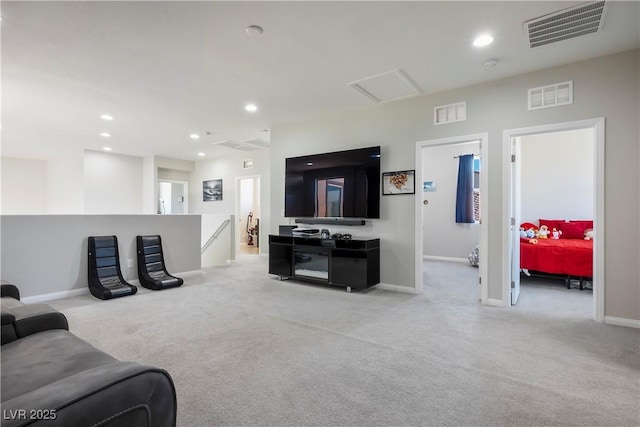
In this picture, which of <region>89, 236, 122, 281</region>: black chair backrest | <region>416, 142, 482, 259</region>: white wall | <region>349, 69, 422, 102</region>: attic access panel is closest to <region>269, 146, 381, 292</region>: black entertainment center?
<region>349, 69, 422, 102</region>: attic access panel

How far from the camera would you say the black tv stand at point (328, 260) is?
14.9ft

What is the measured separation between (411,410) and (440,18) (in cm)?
301

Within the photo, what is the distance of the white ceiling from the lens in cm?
260

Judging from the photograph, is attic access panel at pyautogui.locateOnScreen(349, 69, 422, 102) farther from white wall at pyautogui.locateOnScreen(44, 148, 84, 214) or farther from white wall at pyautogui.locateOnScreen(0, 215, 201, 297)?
white wall at pyautogui.locateOnScreen(44, 148, 84, 214)

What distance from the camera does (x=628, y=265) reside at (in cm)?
325

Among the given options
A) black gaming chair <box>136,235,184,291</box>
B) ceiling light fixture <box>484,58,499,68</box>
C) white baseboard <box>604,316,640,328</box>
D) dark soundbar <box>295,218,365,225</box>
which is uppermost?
ceiling light fixture <box>484,58,499,68</box>

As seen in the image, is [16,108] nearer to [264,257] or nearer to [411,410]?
[264,257]

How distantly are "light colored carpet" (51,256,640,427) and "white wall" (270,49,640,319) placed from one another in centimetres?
57

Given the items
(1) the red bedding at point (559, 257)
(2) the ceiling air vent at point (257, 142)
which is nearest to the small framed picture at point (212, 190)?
(2) the ceiling air vent at point (257, 142)

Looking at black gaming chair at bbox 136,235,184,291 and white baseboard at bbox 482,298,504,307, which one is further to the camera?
black gaming chair at bbox 136,235,184,291

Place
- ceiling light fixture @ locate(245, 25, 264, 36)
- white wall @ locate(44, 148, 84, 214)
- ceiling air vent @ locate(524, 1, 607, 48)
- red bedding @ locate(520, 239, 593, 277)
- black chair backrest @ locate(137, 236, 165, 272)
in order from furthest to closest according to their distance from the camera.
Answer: white wall @ locate(44, 148, 84, 214)
black chair backrest @ locate(137, 236, 165, 272)
red bedding @ locate(520, 239, 593, 277)
ceiling light fixture @ locate(245, 25, 264, 36)
ceiling air vent @ locate(524, 1, 607, 48)

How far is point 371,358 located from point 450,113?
11.1 feet

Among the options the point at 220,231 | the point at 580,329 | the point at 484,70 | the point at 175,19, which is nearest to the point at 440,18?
the point at 484,70

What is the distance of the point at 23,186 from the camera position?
30.3 feet
